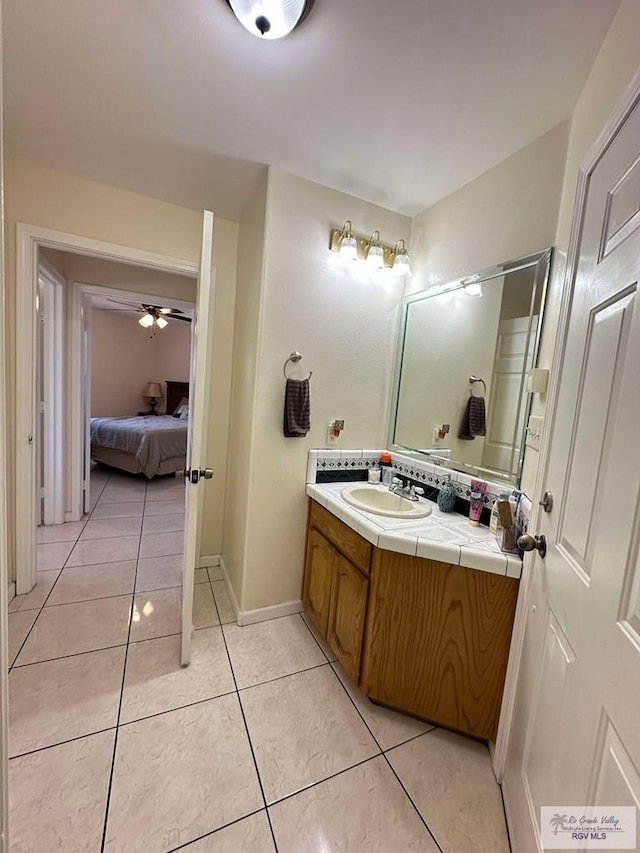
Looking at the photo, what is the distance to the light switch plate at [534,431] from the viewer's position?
133 centimetres

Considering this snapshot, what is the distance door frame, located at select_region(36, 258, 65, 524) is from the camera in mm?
2838

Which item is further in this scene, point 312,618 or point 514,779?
point 312,618

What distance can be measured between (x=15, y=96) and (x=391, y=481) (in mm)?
2487

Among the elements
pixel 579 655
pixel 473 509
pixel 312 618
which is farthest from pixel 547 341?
pixel 312 618

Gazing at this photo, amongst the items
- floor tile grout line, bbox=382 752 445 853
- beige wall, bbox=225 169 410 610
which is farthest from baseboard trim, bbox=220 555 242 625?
floor tile grout line, bbox=382 752 445 853

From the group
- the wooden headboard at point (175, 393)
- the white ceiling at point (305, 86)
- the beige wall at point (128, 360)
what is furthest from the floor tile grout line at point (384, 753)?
the beige wall at point (128, 360)

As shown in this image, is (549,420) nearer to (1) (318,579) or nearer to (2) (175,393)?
(1) (318,579)

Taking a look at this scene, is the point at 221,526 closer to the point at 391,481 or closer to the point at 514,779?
the point at 391,481

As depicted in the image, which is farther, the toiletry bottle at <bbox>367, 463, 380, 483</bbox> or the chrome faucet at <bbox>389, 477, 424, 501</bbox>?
the toiletry bottle at <bbox>367, 463, 380, 483</bbox>

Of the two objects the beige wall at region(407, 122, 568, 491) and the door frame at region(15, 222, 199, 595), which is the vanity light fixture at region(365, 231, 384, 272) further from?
the door frame at region(15, 222, 199, 595)

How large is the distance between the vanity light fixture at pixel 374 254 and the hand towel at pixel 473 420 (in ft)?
2.93

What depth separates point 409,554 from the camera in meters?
1.36

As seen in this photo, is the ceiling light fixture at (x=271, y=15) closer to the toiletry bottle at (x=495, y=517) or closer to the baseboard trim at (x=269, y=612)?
the toiletry bottle at (x=495, y=517)

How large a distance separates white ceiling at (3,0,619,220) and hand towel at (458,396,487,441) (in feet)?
3.64
